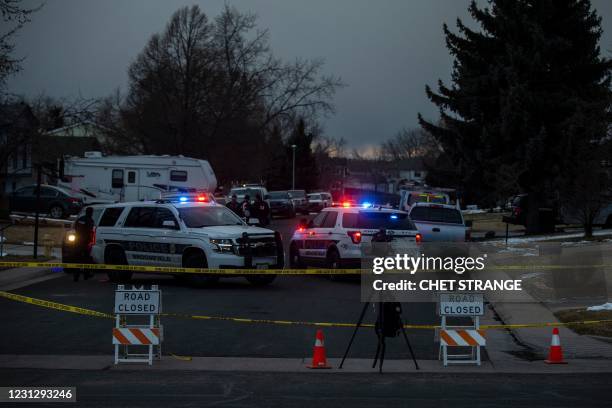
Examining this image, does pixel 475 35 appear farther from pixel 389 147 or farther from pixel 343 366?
pixel 389 147

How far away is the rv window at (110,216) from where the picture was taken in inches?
810

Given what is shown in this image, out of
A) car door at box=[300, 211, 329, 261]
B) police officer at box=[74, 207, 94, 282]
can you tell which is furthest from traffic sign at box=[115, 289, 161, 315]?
car door at box=[300, 211, 329, 261]

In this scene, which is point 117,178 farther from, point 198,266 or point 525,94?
point 198,266

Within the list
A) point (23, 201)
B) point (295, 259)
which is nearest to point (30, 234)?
point (23, 201)

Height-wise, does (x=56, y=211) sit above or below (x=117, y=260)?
above

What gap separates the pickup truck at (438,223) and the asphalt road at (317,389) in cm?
1381

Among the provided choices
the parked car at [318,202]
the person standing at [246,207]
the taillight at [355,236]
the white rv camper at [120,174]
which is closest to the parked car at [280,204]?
the parked car at [318,202]

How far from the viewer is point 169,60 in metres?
62.1

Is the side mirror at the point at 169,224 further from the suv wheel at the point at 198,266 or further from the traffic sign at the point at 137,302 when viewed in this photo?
the traffic sign at the point at 137,302

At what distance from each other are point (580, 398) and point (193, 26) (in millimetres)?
56568

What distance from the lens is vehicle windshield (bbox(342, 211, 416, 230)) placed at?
20.3m

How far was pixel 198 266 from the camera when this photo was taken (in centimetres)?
1883

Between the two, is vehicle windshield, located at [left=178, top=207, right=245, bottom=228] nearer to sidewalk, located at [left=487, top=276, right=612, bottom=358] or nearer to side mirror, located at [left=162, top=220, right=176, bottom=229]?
side mirror, located at [left=162, top=220, right=176, bottom=229]

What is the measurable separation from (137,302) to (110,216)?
9.72m
